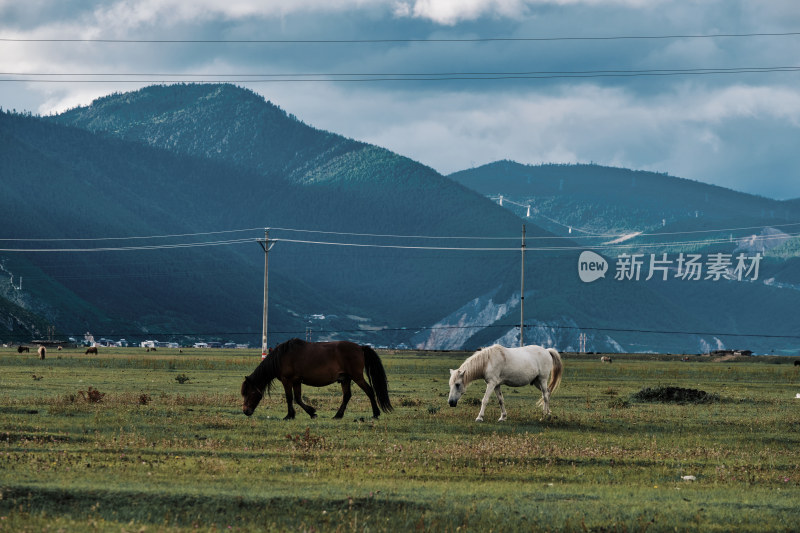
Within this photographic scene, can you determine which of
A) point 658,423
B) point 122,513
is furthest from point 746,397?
point 122,513

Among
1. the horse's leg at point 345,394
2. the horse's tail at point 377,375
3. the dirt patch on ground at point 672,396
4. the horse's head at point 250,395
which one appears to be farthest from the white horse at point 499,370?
the dirt patch on ground at point 672,396

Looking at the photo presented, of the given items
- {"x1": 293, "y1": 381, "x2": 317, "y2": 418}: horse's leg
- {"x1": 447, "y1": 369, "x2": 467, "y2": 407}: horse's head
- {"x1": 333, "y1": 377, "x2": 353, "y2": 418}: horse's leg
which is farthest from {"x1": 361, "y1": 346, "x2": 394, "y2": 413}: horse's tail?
{"x1": 447, "y1": 369, "x2": 467, "y2": 407}: horse's head

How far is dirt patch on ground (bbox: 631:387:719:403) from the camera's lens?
45.0 meters

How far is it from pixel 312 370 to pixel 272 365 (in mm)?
1307

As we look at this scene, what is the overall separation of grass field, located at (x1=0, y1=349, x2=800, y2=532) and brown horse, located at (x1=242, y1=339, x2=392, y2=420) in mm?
889

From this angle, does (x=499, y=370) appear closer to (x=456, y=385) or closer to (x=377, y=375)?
(x=456, y=385)

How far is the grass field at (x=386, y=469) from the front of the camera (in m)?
16.2

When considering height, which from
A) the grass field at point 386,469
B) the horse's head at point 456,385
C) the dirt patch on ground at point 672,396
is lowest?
the dirt patch on ground at point 672,396

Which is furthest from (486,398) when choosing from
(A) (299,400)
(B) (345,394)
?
(A) (299,400)

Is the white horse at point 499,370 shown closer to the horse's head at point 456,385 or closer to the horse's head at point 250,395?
the horse's head at point 456,385

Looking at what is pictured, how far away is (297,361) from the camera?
30984mm

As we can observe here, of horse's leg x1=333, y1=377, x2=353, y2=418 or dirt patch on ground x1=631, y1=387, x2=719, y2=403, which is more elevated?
horse's leg x1=333, y1=377, x2=353, y2=418

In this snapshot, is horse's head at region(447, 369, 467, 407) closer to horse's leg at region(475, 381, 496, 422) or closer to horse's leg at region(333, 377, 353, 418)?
horse's leg at region(475, 381, 496, 422)

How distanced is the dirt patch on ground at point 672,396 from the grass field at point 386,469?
6731mm
